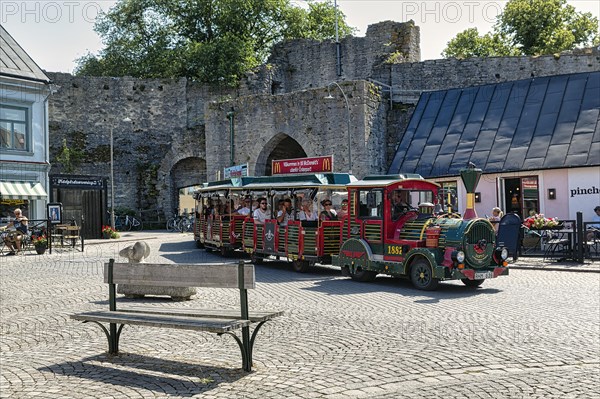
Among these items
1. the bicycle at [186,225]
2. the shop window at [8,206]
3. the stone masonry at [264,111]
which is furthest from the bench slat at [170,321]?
the bicycle at [186,225]

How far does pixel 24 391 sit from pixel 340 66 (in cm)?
3721

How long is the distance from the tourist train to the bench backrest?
6.99 meters

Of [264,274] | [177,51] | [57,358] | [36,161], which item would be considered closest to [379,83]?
[36,161]

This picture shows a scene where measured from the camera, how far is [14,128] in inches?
1062

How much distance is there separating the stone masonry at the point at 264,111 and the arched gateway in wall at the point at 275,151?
74mm

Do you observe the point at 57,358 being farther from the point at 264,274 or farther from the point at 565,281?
the point at 565,281

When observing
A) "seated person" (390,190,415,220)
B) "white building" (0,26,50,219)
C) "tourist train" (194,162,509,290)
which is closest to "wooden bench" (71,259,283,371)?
"tourist train" (194,162,509,290)

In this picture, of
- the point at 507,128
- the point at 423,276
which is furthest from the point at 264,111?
the point at 423,276

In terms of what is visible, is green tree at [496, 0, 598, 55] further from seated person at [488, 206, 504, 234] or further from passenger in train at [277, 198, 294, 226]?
passenger in train at [277, 198, 294, 226]

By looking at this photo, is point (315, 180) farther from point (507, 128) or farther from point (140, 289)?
point (507, 128)

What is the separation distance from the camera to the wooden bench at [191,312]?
6.47m

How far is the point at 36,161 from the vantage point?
27.4 meters

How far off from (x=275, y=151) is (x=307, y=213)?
1574cm

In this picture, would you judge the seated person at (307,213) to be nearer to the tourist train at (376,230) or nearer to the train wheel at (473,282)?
the tourist train at (376,230)
